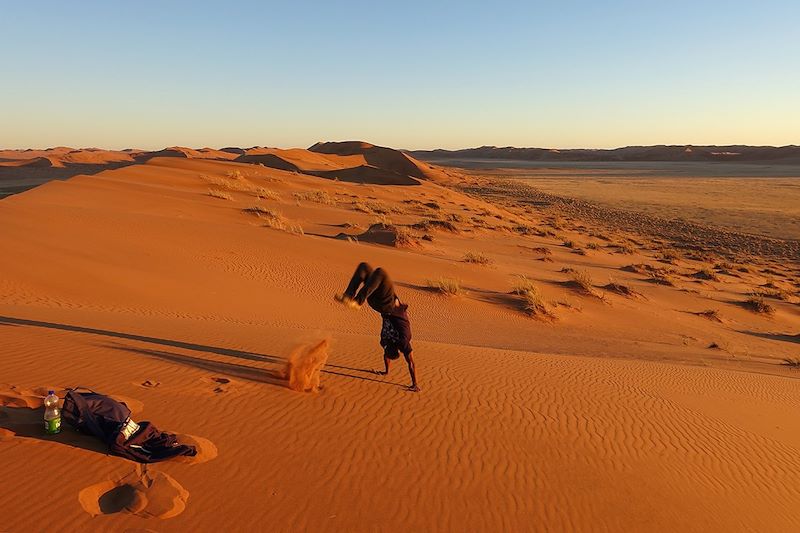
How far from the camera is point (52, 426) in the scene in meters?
4.32

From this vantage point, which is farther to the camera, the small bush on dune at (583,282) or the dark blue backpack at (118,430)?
the small bush on dune at (583,282)

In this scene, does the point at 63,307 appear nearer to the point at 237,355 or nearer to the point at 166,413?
the point at 237,355

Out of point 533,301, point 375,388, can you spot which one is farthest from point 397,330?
point 533,301

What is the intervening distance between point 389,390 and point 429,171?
6384 cm

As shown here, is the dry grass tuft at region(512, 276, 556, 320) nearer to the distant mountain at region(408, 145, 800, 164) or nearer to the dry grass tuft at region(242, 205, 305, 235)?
the dry grass tuft at region(242, 205, 305, 235)

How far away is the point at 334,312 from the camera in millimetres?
11844

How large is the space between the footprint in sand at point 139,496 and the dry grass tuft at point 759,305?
16.6 metres

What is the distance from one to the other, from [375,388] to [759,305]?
45.7 ft

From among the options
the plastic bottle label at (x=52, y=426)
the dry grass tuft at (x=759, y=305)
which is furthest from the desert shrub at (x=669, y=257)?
the plastic bottle label at (x=52, y=426)

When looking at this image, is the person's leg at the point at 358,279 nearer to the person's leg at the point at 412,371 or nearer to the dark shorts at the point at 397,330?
the dark shorts at the point at 397,330

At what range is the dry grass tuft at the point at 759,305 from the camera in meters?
15.9

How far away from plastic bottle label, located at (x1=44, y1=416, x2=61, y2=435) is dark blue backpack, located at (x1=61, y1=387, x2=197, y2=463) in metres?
0.09

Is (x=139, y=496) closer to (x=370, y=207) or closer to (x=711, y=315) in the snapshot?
(x=711, y=315)

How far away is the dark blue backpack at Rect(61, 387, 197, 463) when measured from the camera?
4199mm
